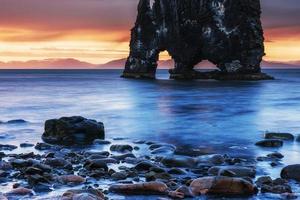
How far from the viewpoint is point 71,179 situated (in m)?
12.4

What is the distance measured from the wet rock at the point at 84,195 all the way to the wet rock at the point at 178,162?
162 inches

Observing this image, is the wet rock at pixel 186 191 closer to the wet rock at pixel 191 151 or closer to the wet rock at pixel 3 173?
the wet rock at pixel 3 173

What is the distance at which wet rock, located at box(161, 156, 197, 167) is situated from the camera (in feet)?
47.6

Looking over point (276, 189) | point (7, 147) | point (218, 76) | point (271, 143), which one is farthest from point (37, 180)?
point (218, 76)

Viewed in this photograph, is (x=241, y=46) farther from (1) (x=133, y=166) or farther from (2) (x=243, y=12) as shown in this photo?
(1) (x=133, y=166)

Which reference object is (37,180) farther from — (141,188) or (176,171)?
(176,171)

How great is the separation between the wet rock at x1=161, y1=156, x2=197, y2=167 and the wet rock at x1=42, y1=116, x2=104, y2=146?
5960 mm

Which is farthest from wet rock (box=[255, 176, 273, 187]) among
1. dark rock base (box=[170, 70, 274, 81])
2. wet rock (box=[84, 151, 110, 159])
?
dark rock base (box=[170, 70, 274, 81])

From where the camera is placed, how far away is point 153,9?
12988 centimetres

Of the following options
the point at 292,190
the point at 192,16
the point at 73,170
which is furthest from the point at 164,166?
the point at 192,16

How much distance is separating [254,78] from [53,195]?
10451 centimetres

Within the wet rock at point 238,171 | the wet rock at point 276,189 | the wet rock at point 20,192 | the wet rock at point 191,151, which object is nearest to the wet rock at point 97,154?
the wet rock at point 191,151

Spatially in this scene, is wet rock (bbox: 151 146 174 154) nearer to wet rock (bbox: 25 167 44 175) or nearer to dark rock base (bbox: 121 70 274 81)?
wet rock (bbox: 25 167 44 175)

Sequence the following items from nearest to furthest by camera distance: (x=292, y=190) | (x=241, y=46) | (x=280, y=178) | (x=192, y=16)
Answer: (x=292, y=190) < (x=280, y=178) < (x=241, y=46) < (x=192, y=16)
